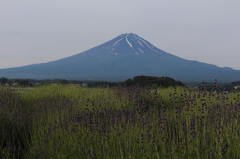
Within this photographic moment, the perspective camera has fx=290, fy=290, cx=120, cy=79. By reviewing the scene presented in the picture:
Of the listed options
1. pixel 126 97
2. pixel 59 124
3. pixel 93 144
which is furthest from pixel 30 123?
pixel 126 97

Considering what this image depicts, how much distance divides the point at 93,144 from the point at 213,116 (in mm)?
2912

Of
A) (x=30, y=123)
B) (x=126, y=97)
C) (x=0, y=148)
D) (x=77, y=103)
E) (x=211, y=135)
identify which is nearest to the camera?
(x=211, y=135)

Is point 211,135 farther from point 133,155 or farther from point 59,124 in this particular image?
point 59,124

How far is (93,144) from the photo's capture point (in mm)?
5387

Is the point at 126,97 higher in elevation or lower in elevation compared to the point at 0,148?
higher

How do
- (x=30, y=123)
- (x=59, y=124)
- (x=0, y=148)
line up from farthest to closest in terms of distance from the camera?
1. (x=30, y=123)
2. (x=59, y=124)
3. (x=0, y=148)

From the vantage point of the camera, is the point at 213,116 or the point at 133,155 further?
the point at 213,116

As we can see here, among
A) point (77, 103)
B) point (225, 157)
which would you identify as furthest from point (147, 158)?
point (77, 103)

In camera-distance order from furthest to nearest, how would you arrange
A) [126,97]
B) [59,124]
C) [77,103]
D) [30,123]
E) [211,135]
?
[126,97] < [77,103] < [30,123] < [59,124] < [211,135]

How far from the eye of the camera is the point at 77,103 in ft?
30.8

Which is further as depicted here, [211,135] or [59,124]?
[59,124]

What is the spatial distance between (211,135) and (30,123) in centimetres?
459

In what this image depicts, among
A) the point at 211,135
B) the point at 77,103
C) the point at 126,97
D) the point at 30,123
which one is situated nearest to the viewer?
the point at 211,135

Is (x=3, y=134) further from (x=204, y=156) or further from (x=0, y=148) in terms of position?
(x=204, y=156)
